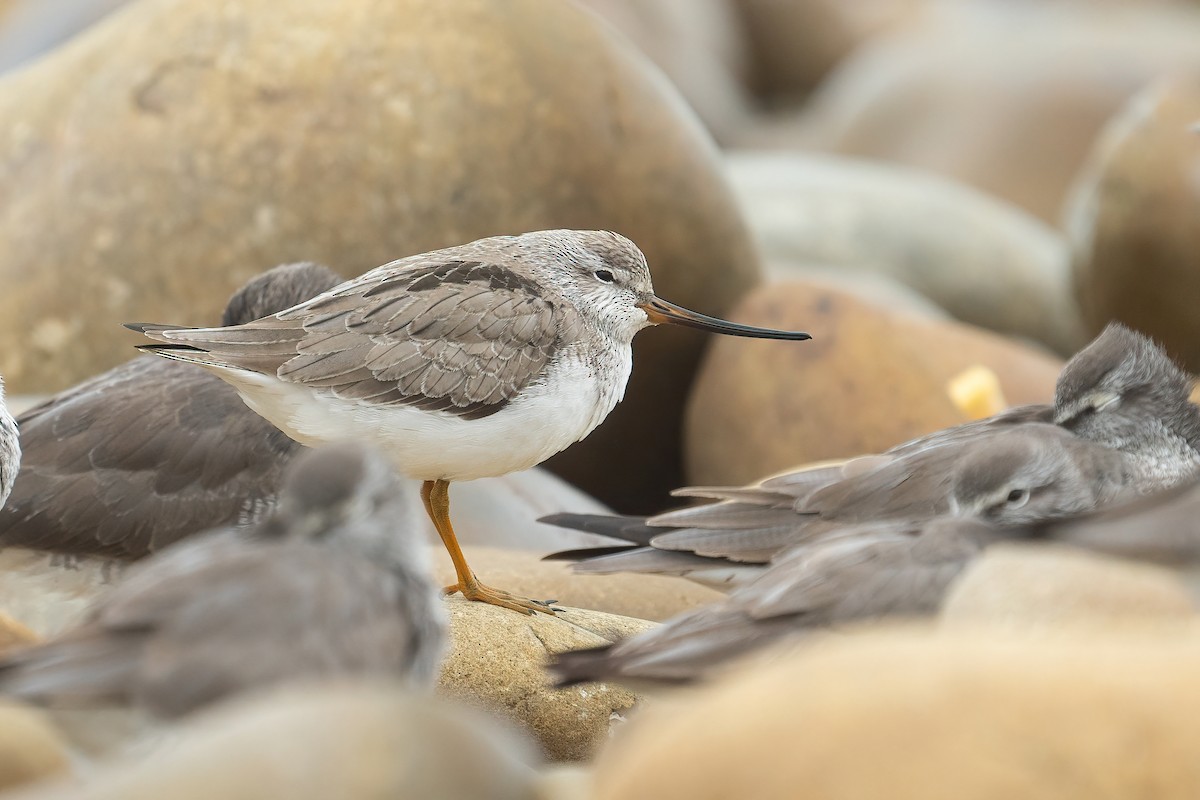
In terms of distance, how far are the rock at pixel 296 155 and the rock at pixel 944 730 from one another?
4261mm

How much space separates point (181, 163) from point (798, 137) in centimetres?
1026

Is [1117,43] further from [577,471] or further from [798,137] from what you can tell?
[577,471]

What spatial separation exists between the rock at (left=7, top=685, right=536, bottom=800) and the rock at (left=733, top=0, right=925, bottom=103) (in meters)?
15.9

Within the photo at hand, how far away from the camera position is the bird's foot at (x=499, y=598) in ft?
15.8

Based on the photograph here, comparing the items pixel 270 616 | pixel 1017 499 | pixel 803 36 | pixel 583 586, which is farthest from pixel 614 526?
pixel 803 36

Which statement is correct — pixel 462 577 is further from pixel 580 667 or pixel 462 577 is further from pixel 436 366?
pixel 580 667

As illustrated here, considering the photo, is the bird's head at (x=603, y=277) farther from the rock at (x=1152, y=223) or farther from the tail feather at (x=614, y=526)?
the rock at (x=1152, y=223)

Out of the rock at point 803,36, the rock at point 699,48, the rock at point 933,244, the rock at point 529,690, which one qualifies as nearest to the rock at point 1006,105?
the rock at point 699,48

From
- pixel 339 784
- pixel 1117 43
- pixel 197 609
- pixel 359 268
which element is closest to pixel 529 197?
pixel 359 268

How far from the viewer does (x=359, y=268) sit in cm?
A: 665

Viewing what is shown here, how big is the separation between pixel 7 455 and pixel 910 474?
2694mm

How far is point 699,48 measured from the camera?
16.2 m

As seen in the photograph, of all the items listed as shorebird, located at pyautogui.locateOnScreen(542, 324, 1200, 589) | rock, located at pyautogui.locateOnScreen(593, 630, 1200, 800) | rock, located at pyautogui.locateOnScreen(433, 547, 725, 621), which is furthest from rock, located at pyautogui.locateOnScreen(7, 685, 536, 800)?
rock, located at pyautogui.locateOnScreen(433, 547, 725, 621)

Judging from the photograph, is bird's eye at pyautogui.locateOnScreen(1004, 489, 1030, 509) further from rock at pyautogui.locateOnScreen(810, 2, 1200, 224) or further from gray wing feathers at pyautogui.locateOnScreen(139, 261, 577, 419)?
rock at pyautogui.locateOnScreen(810, 2, 1200, 224)
